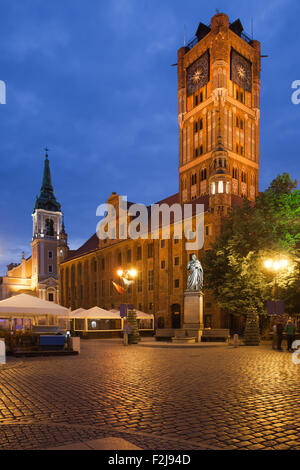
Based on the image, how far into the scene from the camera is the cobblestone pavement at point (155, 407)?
5555 millimetres

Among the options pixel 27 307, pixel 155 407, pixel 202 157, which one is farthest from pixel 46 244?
pixel 155 407

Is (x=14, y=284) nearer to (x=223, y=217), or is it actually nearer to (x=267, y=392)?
(x=223, y=217)

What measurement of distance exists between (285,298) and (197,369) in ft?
51.3

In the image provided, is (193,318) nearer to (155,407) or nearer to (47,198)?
(155,407)

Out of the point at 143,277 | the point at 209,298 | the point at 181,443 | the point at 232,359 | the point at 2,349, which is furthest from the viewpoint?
the point at 143,277

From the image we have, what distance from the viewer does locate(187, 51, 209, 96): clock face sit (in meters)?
58.2

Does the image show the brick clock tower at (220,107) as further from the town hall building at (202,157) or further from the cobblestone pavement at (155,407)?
the cobblestone pavement at (155,407)

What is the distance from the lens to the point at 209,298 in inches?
1644

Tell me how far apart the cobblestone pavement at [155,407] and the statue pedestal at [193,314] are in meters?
13.7

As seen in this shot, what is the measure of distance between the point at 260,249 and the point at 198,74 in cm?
4111

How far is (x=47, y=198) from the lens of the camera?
342 feet

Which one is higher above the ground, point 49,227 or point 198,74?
point 198,74

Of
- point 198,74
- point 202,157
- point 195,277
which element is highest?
point 198,74
